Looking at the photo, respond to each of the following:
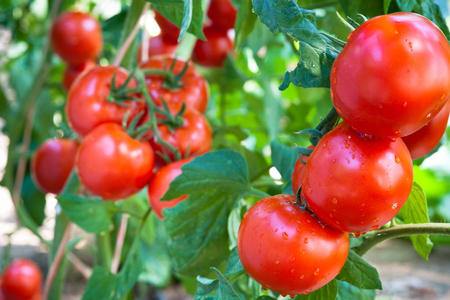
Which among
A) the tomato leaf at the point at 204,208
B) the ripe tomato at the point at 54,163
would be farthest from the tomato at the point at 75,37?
the tomato leaf at the point at 204,208

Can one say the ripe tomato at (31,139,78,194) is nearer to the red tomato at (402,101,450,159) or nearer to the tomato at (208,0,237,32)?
the tomato at (208,0,237,32)

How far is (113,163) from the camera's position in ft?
1.85

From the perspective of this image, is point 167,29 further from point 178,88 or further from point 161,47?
point 178,88

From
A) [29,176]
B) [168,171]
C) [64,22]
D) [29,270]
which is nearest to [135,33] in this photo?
[168,171]

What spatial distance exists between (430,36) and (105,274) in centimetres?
51

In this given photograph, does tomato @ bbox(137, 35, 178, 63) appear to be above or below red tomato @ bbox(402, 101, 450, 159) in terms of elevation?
below

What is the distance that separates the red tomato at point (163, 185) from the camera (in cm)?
55

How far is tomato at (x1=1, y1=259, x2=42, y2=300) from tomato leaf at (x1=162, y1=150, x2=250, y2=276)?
61 centimetres

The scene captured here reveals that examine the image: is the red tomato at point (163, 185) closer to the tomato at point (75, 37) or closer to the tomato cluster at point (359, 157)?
the tomato cluster at point (359, 157)

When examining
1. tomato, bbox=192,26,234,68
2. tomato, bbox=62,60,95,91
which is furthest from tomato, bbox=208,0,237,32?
tomato, bbox=62,60,95,91

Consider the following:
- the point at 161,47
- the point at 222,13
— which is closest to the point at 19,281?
the point at 161,47

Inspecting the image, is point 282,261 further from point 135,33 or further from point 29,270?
point 29,270

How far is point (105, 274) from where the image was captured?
26.2 inches

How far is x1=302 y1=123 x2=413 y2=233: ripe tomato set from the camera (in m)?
0.32
